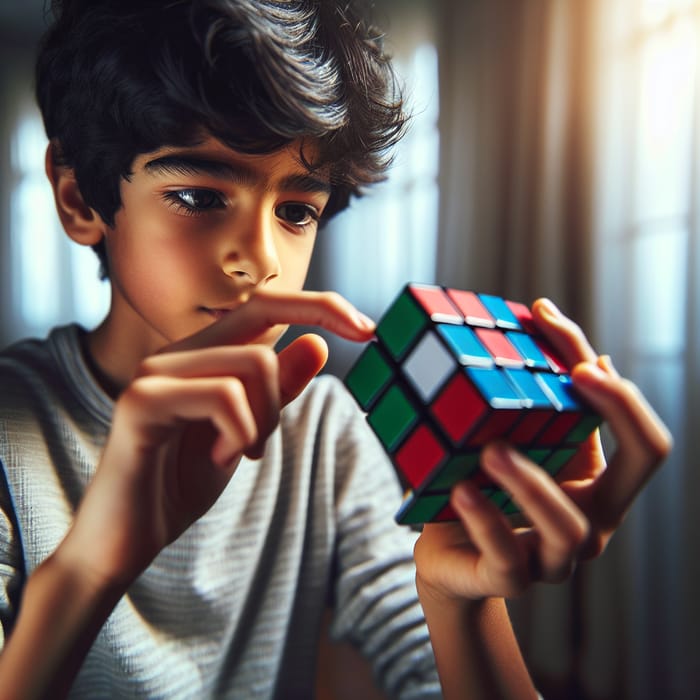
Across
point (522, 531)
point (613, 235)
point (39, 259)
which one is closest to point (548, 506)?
point (522, 531)

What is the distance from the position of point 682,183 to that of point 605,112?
31 cm

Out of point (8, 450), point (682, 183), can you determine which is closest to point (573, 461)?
point (8, 450)

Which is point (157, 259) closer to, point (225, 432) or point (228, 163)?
point (228, 163)

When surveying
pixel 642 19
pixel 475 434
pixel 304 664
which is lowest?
pixel 304 664

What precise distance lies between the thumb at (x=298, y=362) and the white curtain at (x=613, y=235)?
4.29 ft

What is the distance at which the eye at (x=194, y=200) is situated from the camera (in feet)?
2.36

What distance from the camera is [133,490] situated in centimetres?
51

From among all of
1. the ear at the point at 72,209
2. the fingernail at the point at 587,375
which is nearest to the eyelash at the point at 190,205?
the ear at the point at 72,209

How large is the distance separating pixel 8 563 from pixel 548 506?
0.62m

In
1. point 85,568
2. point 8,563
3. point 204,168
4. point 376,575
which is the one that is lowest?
point 376,575

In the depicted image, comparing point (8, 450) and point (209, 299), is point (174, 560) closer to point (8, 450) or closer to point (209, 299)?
point (8, 450)

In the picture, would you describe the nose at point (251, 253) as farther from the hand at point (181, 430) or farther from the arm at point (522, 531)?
the arm at point (522, 531)

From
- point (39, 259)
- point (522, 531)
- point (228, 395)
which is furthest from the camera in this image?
point (39, 259)

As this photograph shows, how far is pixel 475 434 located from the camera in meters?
0.49
